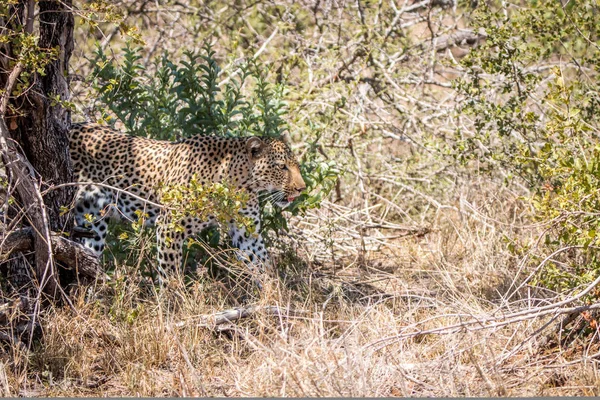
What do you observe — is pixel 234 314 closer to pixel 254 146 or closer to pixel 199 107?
pixel 254 146

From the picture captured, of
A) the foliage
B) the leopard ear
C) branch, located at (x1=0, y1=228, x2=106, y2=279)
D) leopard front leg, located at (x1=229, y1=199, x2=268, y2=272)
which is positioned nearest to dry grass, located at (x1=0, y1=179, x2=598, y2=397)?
branch, located at (x1=0, y1=228, x2=106, y2=279)

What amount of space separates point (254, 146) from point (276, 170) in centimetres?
27

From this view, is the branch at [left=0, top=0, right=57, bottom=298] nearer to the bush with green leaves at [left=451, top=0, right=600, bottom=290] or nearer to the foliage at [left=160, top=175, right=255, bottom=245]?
the foliage at [left=160, top=175, right=255, bottom=245]

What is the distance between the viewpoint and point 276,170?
6.89m

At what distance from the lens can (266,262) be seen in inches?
269

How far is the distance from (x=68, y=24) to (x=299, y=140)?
388 cm

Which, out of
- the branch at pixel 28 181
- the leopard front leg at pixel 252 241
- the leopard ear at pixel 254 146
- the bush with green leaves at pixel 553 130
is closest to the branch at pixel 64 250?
the branch at pixel 28 181

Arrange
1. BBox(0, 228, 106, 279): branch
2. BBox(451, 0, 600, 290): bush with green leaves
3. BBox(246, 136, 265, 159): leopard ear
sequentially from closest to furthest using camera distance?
BBox(451, 0, 600, 290): bush with green leaves → BBox(0, 228, 106, 279): branch → BBox(246, 136, 265, 159): leopard ear

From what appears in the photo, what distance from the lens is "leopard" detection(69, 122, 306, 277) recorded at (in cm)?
684

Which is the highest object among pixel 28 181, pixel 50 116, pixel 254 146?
pixel 50 116

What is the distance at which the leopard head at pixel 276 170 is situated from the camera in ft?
22.5

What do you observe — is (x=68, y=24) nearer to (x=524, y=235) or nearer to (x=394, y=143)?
(x=524, y=235)

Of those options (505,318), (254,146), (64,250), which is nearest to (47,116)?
(64,250)

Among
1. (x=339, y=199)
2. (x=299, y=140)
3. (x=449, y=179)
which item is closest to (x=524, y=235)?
(x=449, y=179)
